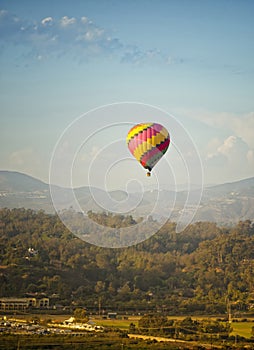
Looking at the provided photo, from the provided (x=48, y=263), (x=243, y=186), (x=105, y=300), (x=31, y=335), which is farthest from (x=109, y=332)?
(x=243, y=186)

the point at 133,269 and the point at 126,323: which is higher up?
the point at 133,269

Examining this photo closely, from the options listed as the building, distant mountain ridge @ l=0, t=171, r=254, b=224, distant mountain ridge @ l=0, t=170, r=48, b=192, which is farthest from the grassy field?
distant mountain ridge @ l=0, t=170, r=48, b=192

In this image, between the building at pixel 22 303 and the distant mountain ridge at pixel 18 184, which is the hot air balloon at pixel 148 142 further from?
the distant mountain ridge at pixel 18 184

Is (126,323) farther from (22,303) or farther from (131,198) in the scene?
(131,198)

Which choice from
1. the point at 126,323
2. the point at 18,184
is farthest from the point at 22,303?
the point at 18,184

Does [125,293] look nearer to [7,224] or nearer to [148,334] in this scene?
[148,334]

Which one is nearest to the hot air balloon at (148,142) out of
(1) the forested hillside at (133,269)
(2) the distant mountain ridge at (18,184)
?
(1) the forested hillside at (133,269)
